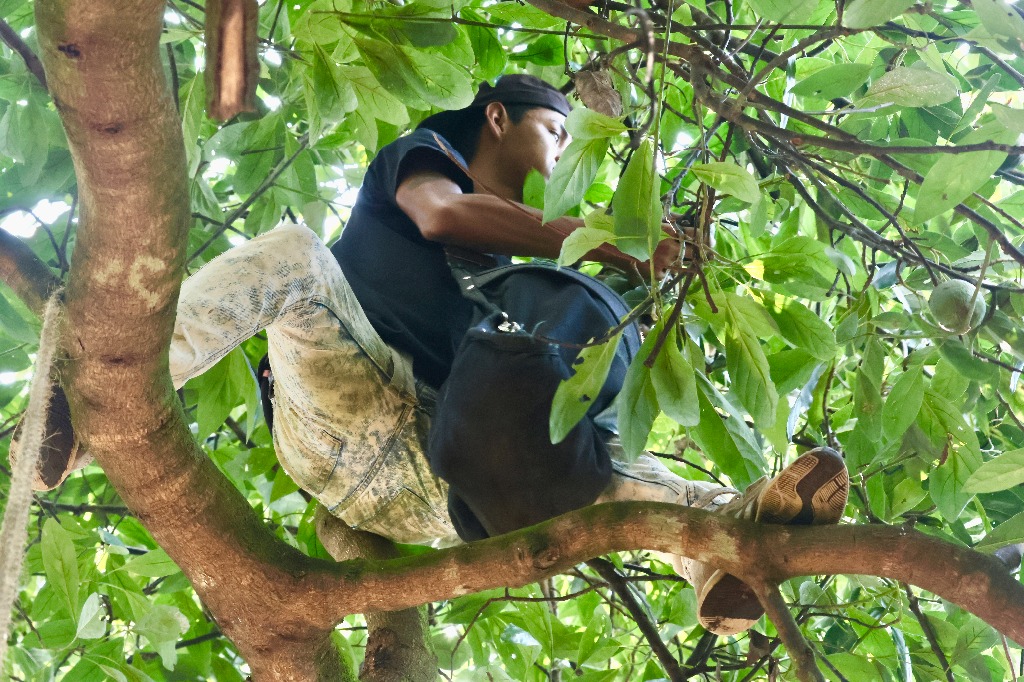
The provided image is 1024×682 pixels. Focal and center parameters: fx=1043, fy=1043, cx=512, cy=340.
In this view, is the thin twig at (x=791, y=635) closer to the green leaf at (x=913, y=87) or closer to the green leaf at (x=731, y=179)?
the green leaf at (x=731, y=179)

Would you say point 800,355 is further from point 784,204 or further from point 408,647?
point 408,647

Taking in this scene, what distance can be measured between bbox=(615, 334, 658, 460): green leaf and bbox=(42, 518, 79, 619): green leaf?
1089 millimetres

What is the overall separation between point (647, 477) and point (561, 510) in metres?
0.21

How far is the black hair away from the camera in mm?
2521

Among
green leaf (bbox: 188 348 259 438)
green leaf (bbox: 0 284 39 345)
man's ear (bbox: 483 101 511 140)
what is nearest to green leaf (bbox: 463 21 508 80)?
man's ear (bbox: 483 101 511 140)

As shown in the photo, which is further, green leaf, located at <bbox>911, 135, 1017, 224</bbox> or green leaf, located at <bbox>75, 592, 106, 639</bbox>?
green leaf, located at <bbox>75, 592, 106, 639</bbox>

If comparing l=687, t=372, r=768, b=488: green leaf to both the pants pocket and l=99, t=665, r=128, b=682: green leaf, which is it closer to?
the pants pocket

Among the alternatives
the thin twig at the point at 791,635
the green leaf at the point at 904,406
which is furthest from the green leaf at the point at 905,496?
the thin twig at the point at 791,635

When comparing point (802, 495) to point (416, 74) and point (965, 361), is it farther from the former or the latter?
→ point (416, 74)

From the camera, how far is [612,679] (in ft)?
7.11

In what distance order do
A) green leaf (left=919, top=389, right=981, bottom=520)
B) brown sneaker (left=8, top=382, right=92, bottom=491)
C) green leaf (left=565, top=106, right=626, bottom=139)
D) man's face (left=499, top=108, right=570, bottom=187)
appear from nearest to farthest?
1. green leaf (left=565, top=106, right=626, bottom=139)
2. brown sneaker (left=8, top=382, right=92, bottom=491)
3. green leaf (left=919, top=389, right=981, bottom=520)
4. man's face (left=499, top=108, right=570, bottom=187)

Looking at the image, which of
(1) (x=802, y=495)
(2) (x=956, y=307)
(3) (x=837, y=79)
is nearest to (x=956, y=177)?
(2) (x=956, y=307)

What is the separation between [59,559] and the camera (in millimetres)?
1932

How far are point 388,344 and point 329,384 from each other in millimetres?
215
